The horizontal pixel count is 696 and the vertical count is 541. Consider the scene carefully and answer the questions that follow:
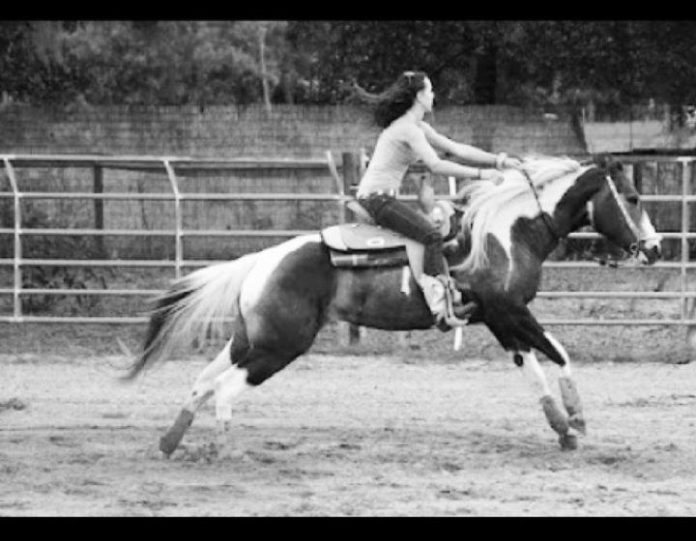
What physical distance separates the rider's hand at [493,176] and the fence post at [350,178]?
5.00m

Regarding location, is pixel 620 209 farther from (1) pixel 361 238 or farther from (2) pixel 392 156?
(1) pixel 361 238

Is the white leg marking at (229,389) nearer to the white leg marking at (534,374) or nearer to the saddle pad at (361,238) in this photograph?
the saddle pad at (361,238)

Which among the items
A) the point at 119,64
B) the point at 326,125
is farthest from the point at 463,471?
the point at 119,64

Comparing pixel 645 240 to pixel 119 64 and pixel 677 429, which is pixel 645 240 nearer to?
pixel 677 429

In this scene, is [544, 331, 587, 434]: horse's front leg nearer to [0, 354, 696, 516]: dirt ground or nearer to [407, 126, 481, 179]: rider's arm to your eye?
[0, 354, 696, 516]: dirt ground

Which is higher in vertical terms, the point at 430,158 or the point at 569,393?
the point at 430,158

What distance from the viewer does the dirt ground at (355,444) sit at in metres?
7.63

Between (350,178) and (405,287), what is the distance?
5.42 metres

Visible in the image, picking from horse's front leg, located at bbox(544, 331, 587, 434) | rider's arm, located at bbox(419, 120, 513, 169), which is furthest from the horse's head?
horse's front leg, located at bbox(544, 331, 587, 434)

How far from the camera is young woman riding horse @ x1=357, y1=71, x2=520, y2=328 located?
924cm

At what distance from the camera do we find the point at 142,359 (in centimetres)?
947

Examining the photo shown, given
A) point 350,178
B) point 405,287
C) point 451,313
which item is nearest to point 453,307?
point 451,313

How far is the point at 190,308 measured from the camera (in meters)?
9.45

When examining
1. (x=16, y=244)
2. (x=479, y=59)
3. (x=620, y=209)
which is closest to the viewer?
(x=620, y=209)
